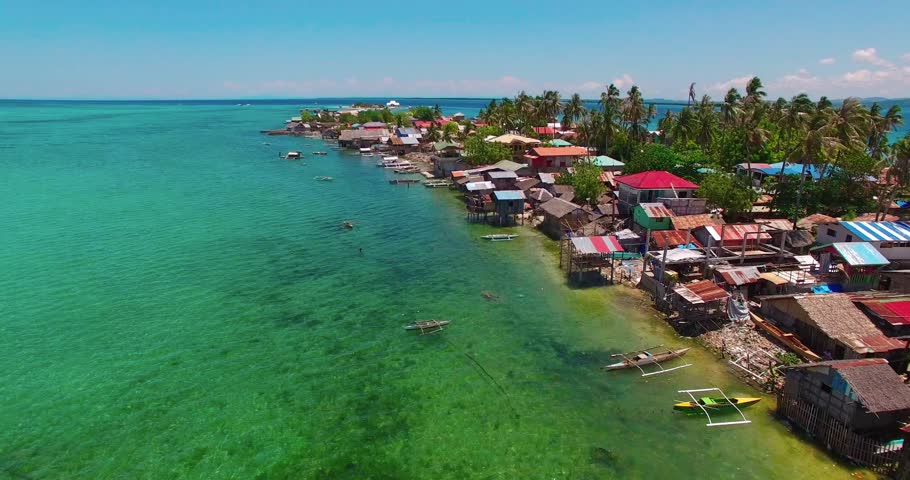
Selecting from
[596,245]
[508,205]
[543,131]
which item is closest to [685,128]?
[508,205]

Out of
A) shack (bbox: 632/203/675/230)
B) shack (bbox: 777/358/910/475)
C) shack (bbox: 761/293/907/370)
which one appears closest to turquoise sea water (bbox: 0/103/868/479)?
shack (bbox: 777/358/910/475)

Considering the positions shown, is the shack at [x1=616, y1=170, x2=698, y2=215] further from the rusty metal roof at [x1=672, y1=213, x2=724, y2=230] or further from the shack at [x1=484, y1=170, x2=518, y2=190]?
the shack at [x1=484, y1=170, x2=518, y2=190]

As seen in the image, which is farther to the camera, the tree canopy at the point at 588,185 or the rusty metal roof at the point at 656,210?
the tree canopy at the point at 588,185

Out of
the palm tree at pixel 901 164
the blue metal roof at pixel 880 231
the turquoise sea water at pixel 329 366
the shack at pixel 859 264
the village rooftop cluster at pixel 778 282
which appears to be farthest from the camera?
the palm tree at pixel 901 164

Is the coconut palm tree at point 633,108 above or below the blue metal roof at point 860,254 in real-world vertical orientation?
above

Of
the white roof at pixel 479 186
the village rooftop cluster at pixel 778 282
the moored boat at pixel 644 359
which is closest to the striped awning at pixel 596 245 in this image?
the village rooftop cluster at pixel 778 282

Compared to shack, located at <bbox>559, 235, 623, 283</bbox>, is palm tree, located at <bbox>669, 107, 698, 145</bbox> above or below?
above

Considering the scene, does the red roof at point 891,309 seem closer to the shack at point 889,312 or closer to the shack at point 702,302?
the shack at point 889,312

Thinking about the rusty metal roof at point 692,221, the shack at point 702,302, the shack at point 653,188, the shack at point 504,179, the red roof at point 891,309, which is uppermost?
the shack at point 653,188
